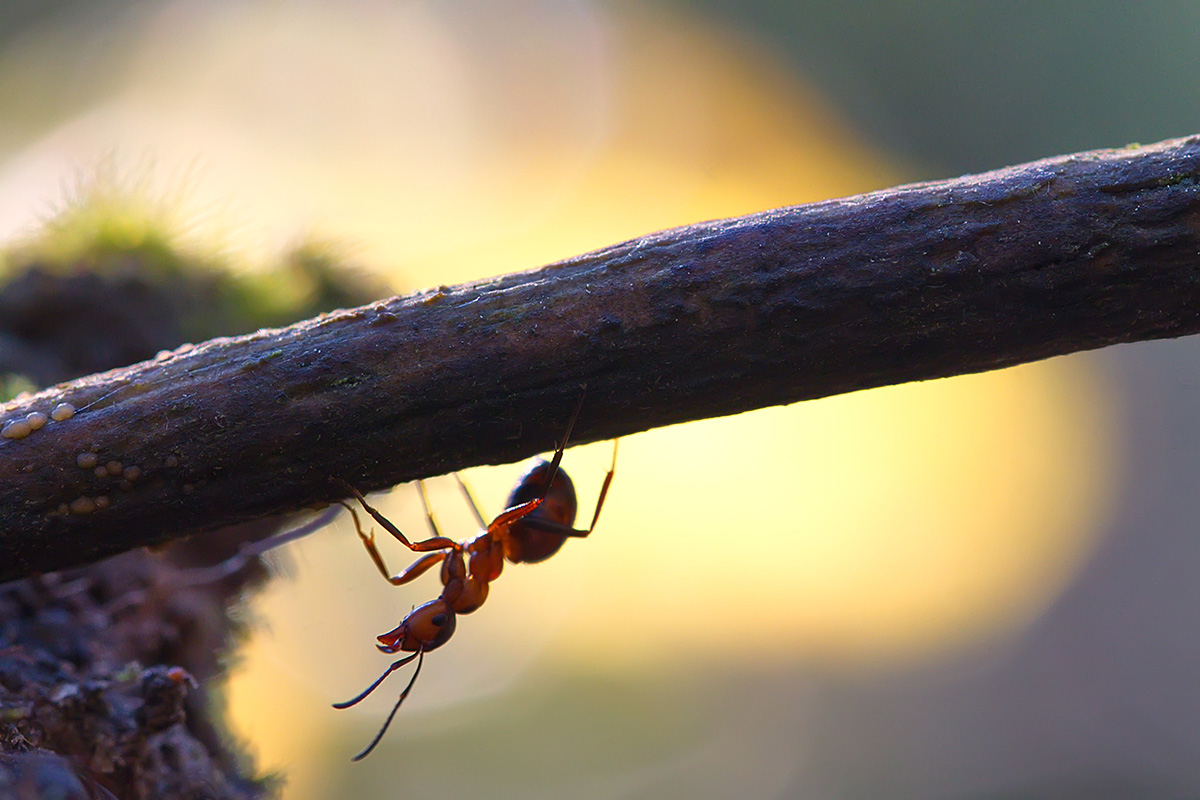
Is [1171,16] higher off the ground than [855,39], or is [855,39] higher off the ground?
[855,39]

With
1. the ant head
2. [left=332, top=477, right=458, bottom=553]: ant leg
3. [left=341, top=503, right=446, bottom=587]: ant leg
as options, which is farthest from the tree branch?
the ant head

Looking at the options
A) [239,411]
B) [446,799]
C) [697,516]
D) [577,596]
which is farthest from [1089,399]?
[239,411]

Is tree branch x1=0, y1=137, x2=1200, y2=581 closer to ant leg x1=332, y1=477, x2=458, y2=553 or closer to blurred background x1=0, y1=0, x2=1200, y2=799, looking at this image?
ant leg x1=332, y1=477, x2=458, y2=553

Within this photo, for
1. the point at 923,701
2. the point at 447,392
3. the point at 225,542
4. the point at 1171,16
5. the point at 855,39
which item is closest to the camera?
the point at 447,392

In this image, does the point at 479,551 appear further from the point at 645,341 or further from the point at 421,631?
the point at 645,341

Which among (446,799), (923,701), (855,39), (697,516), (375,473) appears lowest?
(923,701)

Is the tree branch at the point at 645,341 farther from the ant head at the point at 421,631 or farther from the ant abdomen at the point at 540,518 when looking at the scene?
the ant head at the point at 421,631

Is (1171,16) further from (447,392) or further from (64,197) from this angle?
(64,197)
